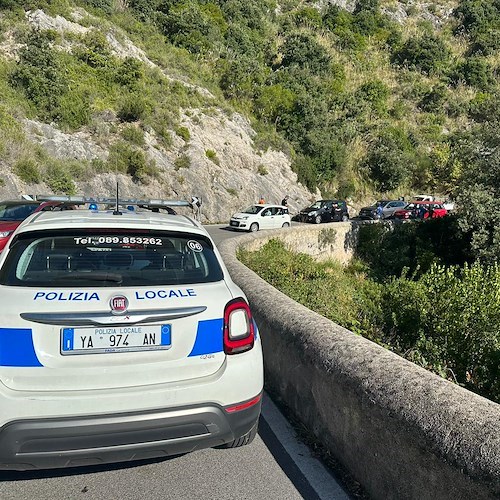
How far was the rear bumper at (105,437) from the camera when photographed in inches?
97.6

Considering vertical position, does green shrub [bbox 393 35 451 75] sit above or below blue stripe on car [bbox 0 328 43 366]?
above

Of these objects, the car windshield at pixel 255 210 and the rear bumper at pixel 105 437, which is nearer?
the rear bumper at pixel 105 437

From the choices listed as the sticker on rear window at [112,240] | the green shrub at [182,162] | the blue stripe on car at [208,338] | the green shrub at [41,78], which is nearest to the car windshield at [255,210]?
the green shrub at [182,162]

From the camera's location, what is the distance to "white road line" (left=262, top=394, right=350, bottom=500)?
2.93 meters

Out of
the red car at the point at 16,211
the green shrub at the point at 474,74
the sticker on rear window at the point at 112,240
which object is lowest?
the red car at the point at 16,211

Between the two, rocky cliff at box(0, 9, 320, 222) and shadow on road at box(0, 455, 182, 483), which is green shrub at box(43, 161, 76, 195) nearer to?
rocky cliff at box(0, 9, 320, 222)

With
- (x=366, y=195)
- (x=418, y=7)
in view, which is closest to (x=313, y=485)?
(x=366, y=195)

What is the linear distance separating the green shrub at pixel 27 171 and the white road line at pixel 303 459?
2369 centimetres

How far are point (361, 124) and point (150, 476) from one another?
54.2 meters

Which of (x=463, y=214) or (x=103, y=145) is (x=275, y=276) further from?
(x=103, y=145)

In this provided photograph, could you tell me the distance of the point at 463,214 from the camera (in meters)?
18.2

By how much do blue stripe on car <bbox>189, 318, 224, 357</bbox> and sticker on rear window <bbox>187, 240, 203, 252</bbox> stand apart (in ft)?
2.14

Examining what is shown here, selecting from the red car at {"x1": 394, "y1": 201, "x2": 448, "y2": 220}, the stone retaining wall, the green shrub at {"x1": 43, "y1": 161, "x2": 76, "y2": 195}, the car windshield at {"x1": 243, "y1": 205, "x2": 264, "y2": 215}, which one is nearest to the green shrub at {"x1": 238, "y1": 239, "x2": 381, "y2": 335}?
the stone retaining wall

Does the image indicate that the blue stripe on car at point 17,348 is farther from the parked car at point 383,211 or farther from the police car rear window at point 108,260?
the parked car at point 383,211
